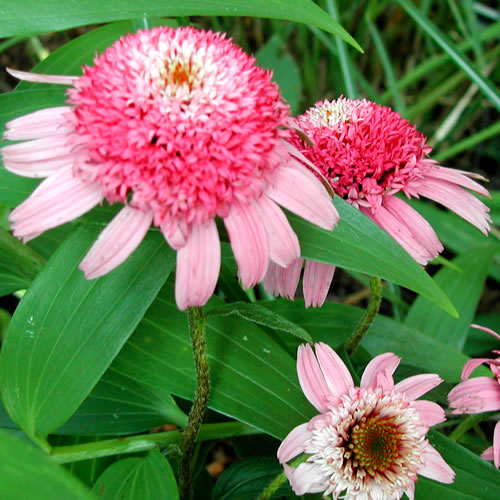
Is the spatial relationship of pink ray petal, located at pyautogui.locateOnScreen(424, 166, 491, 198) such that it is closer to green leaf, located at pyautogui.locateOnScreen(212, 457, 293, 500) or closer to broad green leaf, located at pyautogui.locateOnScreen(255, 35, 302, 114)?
green leaf, located at pyautogui.locateOnScreen(212, 457, 293, 500)

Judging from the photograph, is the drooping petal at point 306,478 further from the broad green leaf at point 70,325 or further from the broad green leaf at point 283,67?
the broad green leaf at point 283,67

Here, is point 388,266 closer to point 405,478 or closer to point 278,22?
point 405,478

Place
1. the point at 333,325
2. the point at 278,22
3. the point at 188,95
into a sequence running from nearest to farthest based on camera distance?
the point at 188,95
the point at 333,325
the point at 278,22

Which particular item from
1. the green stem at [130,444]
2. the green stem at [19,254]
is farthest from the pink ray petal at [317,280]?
the green stem at [19,254]

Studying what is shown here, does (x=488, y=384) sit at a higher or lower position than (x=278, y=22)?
lower

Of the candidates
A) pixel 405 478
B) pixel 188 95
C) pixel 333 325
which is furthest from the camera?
pixel 333 325

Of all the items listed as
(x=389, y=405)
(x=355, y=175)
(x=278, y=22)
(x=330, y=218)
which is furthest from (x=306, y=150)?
(x=278, y=22)

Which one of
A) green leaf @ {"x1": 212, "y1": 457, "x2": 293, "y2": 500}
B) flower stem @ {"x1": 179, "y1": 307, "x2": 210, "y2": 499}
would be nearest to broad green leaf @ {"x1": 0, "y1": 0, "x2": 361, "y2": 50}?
flower stem @ {"x1": 179, "y1": 307, "x2": 210, "y2": 499}

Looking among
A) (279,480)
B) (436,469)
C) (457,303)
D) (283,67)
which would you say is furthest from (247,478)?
(283,67)
